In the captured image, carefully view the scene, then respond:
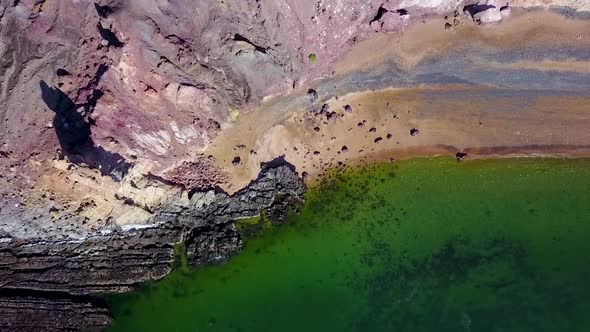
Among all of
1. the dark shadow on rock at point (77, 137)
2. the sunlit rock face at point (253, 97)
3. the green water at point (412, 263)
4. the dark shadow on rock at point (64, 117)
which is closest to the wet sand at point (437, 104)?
the sunlit rock face at point (253, 97)

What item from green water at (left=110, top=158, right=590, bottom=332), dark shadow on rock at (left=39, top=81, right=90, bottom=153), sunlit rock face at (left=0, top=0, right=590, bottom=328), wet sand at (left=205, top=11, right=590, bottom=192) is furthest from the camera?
wet sand at (left=205, top=11, right=590, bottom=192)

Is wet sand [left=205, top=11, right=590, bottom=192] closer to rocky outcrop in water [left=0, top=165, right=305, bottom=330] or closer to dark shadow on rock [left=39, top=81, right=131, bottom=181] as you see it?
rocky outcrop in water [left=0, top=165, right=305, bottom=330]

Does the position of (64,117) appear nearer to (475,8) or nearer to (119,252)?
(119,252)

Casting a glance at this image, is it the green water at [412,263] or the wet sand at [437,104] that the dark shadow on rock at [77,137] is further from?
the green water at [412,263]

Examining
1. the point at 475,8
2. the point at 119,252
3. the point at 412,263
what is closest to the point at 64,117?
the point at 119,252

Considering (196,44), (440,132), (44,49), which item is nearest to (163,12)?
(196,44)

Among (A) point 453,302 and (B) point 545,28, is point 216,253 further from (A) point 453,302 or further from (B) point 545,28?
(B) point 545,28

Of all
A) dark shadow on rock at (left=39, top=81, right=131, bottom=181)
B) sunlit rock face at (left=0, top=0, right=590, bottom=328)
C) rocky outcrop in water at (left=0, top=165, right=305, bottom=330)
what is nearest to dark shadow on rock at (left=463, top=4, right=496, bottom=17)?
sunlit rock face at (left=0, top=0, right=590, bottom=328)
